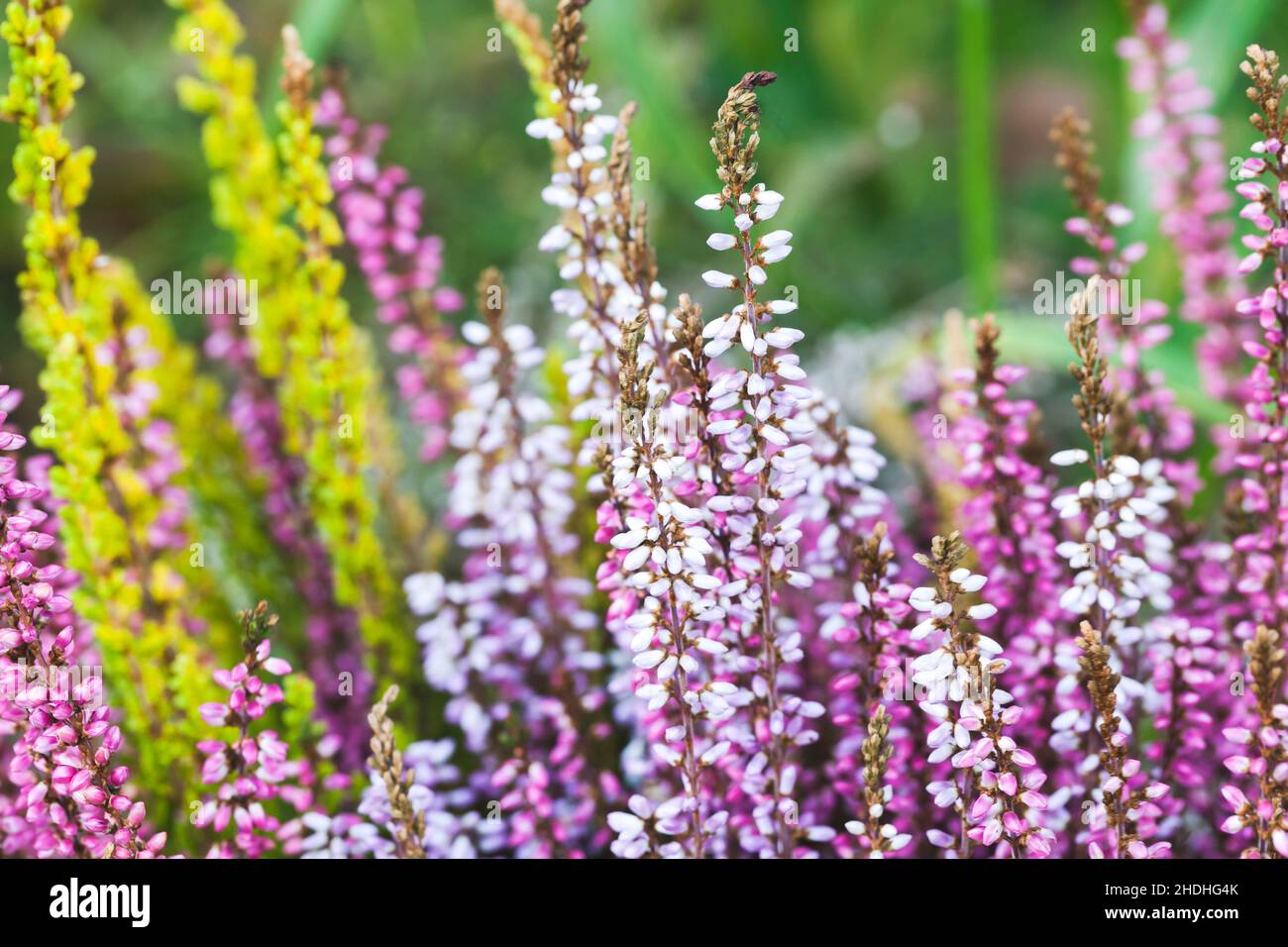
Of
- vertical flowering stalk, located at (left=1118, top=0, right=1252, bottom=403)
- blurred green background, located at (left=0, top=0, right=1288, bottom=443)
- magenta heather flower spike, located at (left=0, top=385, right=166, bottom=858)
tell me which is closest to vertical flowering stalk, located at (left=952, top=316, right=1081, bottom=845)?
vertical flowering stalk, located at (left=1118, top=0, right=1252, bottom=403)

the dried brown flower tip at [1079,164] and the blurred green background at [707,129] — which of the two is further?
the blurred green background at [707,129]

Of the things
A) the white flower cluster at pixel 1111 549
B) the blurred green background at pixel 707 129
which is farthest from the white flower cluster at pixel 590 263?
the blurred green background at pixel 707 129

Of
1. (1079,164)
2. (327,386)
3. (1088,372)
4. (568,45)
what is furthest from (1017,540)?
(327,386)

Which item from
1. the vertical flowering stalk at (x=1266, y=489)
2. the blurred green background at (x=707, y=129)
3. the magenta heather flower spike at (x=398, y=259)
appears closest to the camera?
the vertical flowering stalk at (x=1266, y=489)

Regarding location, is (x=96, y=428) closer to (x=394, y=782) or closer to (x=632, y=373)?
(x=394, y=782)

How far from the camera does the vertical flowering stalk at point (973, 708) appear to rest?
3.05 feet

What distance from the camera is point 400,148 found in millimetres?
A: 3379

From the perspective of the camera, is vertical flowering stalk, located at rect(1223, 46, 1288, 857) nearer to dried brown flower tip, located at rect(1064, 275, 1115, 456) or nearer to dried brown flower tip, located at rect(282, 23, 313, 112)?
dried brown flower tip, located at rect(1064, 275, 1115, 456)

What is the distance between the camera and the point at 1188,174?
162 centimetres

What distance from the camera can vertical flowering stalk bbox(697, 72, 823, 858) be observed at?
3.06ft

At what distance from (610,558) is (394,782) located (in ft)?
0.87

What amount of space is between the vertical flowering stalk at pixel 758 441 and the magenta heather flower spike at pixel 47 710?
53cm

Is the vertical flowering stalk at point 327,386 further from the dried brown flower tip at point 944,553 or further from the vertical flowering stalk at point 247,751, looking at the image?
the dried brown flower tip at point 944,553

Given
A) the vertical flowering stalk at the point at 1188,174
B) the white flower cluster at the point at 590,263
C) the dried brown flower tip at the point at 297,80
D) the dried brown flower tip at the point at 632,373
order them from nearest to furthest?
the dried brown flower tip at the point at 632,373, the white flower cluster at the point at 590,263, the dried brown flower tip at the point at 297,80, the vertical flowering stalk at the point at 1188,174
